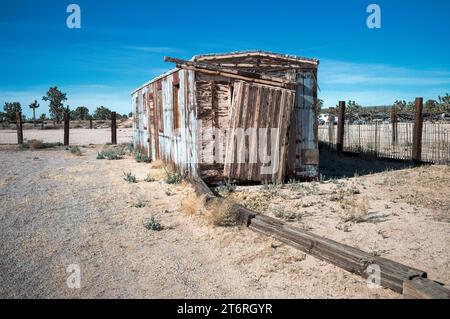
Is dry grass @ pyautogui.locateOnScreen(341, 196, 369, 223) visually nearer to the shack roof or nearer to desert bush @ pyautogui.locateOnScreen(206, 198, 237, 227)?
desert bush @ pyautogui.locateOnScreen(206, 198, 237, 227)

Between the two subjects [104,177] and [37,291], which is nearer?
[37,291]

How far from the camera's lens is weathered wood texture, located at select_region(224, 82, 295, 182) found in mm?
8680

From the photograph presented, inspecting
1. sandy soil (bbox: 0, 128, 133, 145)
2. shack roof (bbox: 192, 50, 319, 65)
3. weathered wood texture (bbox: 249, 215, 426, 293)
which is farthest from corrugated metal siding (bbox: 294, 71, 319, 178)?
sandy soil (bbox: 0, 128, 133, 145)

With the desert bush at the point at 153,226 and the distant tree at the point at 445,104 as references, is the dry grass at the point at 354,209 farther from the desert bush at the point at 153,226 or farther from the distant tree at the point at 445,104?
the distant tree at the point at 445,104

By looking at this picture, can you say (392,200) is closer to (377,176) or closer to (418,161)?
(377,176)

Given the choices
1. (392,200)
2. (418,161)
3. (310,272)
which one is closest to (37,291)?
(310,272)

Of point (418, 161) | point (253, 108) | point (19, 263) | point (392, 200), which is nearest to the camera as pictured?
point (19, 263)

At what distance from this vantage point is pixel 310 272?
13.4 feet

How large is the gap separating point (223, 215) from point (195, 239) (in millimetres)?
667

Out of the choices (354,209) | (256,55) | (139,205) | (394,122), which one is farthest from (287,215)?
(394,122)

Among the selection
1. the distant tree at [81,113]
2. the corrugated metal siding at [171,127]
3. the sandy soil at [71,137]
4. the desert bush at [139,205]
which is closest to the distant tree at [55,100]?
the distant tree at [81,113]
